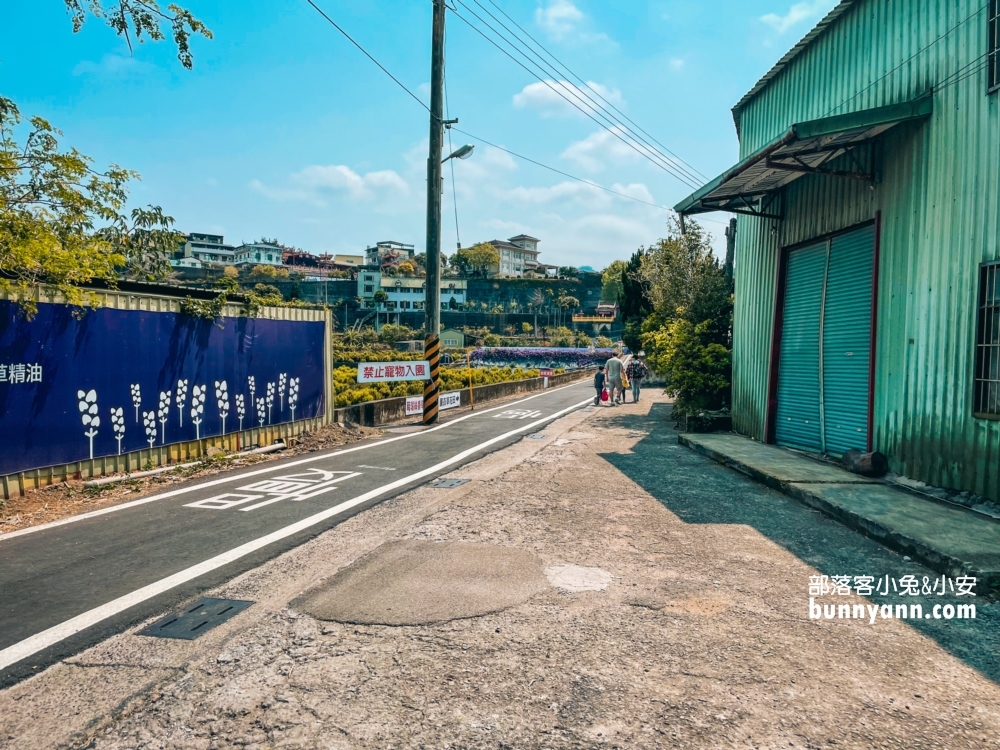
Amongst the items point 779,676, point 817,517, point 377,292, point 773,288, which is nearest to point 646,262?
point 773,288

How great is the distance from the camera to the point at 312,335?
12.8 m

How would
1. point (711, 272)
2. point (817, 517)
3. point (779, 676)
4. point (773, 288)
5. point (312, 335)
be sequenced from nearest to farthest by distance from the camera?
point (779, 676), point (817, 517), point (773, 288), point (312, 335), point (711, 272)

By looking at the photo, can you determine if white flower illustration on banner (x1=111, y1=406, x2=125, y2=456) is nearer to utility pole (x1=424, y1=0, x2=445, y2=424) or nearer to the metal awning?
utility pole (x1=424, y1=0, x2=445, y2=424)

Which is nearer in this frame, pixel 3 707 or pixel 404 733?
pixel 404 733

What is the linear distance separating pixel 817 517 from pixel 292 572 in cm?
→ 512

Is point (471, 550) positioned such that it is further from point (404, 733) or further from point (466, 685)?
point (404, 733)

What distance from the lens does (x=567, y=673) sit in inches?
128

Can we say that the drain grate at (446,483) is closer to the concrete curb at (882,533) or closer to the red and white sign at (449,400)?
the concrete curb at (882,533)

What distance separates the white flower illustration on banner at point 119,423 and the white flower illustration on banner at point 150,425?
1.14ft

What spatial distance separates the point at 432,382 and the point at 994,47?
12387 millimetres

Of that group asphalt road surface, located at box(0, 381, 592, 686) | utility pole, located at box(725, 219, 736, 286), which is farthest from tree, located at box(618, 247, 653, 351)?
asphalt road surface, located at box(0, 381, 592, 686)

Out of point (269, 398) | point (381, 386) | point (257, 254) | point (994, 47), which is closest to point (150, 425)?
point (269, 398)

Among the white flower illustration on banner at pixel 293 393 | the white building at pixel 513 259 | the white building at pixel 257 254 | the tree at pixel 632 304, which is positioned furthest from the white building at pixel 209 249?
the white flower illustration on banner at pixel 293 393

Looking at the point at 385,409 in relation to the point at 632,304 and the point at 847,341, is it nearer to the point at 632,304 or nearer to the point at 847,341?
the point at 847,341
